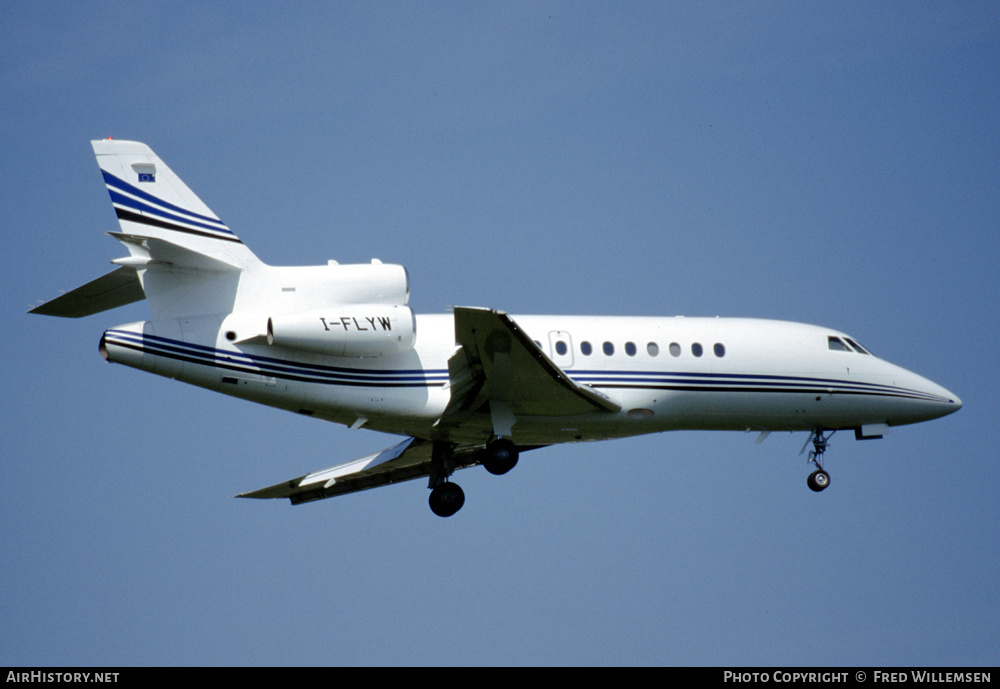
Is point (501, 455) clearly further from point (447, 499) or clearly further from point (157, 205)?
point (157, 205)

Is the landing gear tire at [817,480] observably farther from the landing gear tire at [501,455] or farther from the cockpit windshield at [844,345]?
the landing gear tire at [501,455]

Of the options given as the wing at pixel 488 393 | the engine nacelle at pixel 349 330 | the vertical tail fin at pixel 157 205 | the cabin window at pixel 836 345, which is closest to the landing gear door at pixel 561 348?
the wing at pixel 488 393

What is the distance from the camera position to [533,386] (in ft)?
67.0

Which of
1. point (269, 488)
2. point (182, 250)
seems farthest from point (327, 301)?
point (269, 488)

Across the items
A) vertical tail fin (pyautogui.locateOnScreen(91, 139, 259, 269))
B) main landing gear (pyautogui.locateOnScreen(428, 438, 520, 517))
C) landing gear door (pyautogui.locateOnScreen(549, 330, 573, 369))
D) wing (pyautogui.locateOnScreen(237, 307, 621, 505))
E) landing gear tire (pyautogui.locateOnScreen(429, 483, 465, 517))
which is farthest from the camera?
landing gear tire (pyautogui.locateOnScreen(429, 483, 465, 517))

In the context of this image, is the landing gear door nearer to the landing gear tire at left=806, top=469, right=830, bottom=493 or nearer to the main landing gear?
the main landing gear

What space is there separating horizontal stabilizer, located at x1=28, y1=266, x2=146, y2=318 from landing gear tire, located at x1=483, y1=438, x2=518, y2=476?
246 inches

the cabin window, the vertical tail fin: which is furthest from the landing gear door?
the cabin window

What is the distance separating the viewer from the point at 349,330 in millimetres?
19500

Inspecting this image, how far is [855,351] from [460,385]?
332 inches

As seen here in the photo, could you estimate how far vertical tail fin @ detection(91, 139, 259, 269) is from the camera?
19.8 meters

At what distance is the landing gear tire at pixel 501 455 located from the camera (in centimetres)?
2097

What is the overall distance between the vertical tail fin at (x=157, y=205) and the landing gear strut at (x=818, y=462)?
1131 cm
